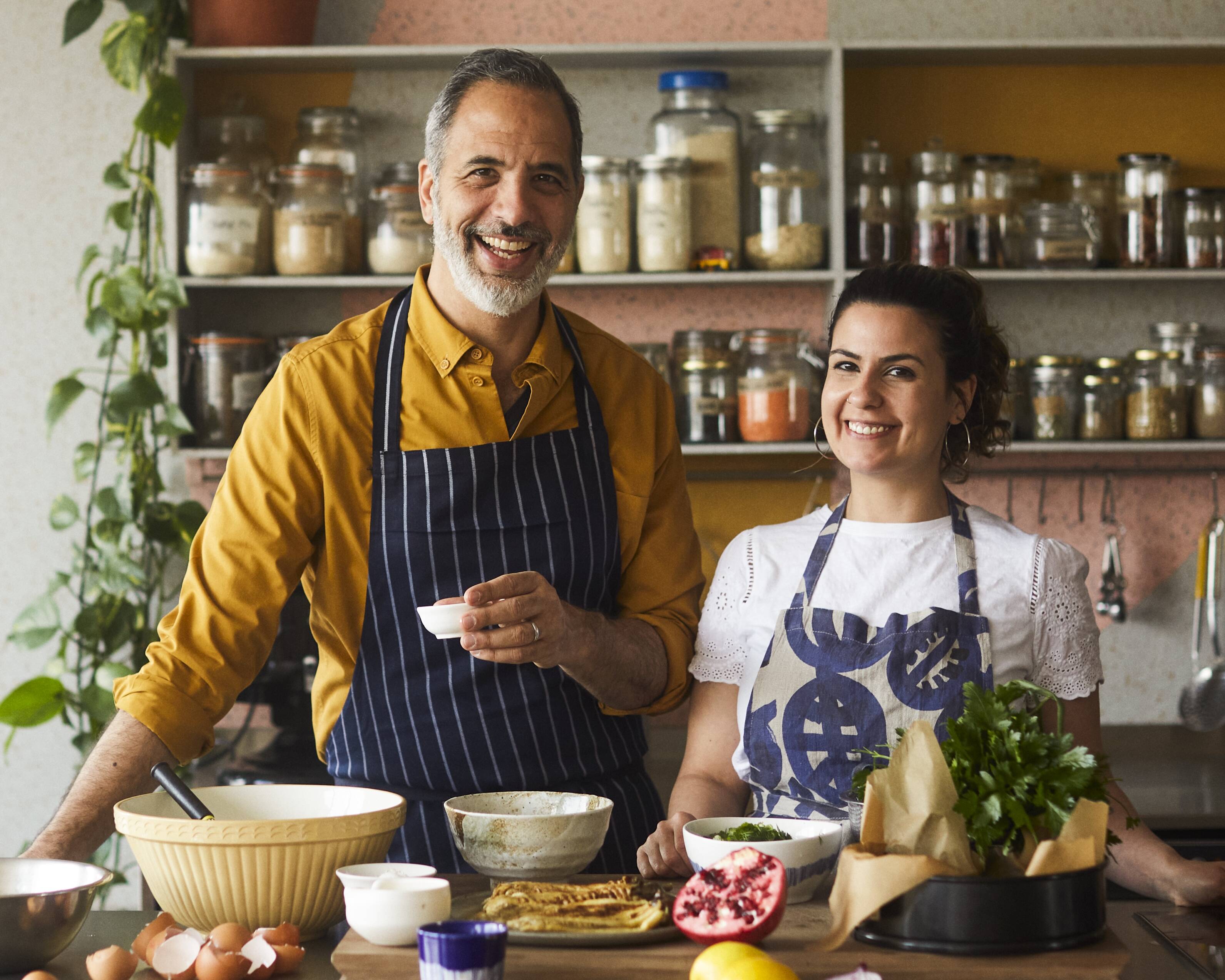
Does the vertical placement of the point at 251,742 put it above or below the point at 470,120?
below

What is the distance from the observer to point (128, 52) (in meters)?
2.59

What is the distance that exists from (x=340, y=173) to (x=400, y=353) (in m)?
1.21

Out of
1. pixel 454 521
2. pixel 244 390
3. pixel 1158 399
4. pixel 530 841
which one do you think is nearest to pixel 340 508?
pixel 454 521

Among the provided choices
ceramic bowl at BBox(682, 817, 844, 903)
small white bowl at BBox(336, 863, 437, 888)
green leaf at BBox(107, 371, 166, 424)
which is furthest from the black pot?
green leaf at BBox(107, 371, 166, 424)

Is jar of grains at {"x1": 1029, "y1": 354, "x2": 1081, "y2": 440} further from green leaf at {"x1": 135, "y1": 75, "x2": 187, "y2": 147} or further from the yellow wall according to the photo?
green leaf at {"x1": 135, "y1": 75, "x2": 187, "y2": 147}

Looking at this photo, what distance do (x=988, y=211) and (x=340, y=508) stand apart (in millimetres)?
1709

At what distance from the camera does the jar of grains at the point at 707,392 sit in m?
2.67

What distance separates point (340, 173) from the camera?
2668mm

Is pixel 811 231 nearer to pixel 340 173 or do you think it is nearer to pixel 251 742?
pixel 340 173

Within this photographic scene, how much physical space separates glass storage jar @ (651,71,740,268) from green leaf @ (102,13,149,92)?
954 millimetres

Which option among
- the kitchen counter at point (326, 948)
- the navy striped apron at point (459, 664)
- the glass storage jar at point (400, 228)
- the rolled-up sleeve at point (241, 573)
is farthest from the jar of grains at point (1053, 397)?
the rolled-up sleeve at point (241, 573)

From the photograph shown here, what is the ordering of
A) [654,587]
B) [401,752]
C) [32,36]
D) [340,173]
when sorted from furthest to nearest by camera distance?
1. [32,36]
2. [340,173]
3. [654,587]
4. [401,752]

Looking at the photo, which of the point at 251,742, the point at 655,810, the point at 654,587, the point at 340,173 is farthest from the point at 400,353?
the point at 251,742

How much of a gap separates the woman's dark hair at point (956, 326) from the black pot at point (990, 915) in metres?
0.77
